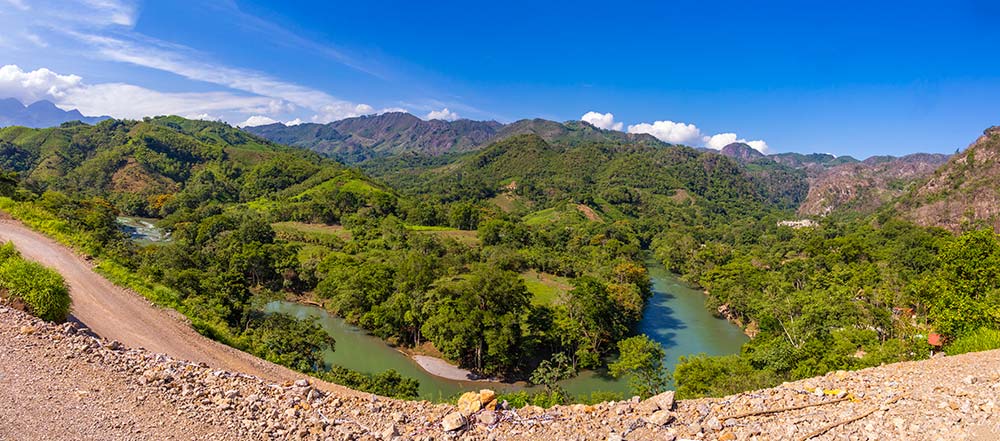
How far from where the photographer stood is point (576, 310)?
36.5 metres

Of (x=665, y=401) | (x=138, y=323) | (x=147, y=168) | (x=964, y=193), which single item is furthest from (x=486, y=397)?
(x=147, y=168)

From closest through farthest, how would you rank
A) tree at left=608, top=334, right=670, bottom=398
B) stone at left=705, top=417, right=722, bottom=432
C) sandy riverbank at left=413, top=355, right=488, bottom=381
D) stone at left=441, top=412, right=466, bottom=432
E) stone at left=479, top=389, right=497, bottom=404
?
stone at left=705, top=417, right=722, bottom=432 → stone at left=441, top=412, right=466, bottom=432 → stone at left=479, top=389, right=497, bottom=404 → tree at left=608, top=334, right=670, bottom=398 → sandy riverbank at left=413, top=355, right=488, bottom=381

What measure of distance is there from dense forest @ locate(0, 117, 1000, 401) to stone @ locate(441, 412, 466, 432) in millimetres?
12140

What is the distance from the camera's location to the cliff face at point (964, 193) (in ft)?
309

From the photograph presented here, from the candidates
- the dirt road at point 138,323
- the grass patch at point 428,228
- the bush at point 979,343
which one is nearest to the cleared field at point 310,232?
the grass patch at point 428,228

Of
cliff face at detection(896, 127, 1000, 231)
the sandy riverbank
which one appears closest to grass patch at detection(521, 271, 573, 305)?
the sandy riverbank

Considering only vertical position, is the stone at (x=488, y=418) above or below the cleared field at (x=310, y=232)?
above

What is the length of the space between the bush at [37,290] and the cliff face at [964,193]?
130 meters

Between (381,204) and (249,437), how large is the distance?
9030 centimetres

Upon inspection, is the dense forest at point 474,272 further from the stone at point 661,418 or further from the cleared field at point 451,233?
the stone at point 661,418

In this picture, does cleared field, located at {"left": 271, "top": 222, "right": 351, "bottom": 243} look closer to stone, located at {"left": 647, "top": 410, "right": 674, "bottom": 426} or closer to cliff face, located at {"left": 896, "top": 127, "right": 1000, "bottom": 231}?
stone, located at {"left": 647, "top": 410, "right": 674, "bottom": 426}

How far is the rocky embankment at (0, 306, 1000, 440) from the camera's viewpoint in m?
7.34

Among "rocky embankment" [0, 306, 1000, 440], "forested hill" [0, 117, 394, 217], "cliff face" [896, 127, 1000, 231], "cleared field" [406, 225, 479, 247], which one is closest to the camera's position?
"rocky embankment" [0, 306, 1000, 440]

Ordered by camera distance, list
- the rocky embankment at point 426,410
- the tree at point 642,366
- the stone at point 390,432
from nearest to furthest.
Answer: the rocky embankment at point 426,410
the stone at point 390,432
the tree at point 642,366
